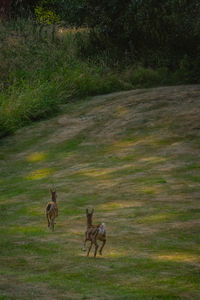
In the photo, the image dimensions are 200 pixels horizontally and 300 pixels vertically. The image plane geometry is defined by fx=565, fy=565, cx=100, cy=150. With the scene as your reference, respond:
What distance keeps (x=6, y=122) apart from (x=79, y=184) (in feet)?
22.0

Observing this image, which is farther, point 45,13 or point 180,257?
point 45,13

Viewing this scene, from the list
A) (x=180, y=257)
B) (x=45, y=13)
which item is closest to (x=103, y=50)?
(x=45, y=13)

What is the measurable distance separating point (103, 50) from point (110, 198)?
16444 mm

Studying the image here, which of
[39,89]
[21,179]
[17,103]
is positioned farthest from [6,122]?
[21,179]

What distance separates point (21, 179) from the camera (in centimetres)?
1251

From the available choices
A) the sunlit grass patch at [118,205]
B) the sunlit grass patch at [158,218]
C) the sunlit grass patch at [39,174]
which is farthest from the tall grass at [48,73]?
the sunlit grass patch at [158,218]

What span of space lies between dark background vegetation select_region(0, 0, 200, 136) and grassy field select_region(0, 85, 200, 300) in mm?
2085

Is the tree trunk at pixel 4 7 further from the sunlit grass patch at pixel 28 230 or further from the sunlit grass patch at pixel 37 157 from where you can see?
the sunlit grass patch at pixel 28 230

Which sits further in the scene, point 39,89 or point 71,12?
point 71,12

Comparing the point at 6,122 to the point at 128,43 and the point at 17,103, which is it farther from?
the point at 128,43

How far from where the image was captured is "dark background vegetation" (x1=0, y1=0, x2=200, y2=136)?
Answer: 2123 centimetres

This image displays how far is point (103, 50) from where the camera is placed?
25.3 metres

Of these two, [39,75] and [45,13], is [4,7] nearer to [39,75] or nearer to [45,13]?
[45,13]

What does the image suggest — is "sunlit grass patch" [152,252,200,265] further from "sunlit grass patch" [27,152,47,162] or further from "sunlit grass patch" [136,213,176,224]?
"sunlit grass patch" [27,152,47,162]
